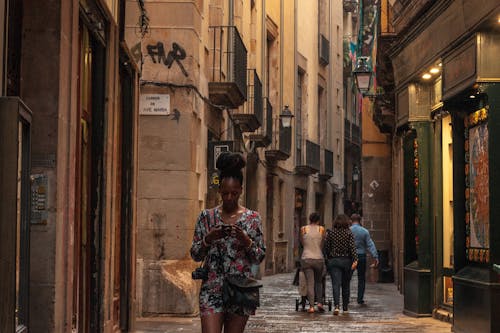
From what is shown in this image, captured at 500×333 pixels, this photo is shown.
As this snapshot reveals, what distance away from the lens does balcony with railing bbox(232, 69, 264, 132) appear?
23.0 m

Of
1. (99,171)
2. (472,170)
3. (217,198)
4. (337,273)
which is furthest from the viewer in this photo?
(217,198)

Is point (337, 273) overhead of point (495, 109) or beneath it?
beneath

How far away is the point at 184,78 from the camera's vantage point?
1616cm

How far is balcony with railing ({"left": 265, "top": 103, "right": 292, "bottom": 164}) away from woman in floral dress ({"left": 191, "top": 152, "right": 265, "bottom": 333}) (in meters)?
23.0

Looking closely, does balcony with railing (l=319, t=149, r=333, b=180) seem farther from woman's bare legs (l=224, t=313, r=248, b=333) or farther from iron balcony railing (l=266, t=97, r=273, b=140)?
woman's bare legs (l=224, t=313, r=248, b=333)

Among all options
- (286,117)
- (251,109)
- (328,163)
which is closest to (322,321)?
(251,109)

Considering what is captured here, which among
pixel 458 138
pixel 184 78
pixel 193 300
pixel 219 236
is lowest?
pixel 193 300

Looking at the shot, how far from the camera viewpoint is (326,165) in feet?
135

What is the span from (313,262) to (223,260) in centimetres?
1062

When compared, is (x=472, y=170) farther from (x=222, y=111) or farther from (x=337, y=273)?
(x=222, y=111)

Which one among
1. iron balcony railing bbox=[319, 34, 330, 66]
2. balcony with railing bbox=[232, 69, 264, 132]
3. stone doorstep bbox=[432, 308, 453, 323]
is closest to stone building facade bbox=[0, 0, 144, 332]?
stone doorstep bbox=[432, 308, 453, 323]

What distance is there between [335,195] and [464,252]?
34140 mm

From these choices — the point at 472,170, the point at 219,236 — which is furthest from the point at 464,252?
the point at 219,236

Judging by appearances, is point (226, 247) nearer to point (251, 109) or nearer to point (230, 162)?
point (230, 162)
